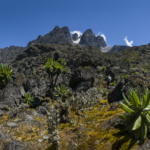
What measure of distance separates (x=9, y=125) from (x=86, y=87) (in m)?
22.5

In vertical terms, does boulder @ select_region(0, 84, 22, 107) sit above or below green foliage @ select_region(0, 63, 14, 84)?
below

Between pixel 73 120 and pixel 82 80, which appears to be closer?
pixel 73 120

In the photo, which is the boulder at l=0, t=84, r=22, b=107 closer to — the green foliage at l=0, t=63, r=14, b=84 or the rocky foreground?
the rocky foreground

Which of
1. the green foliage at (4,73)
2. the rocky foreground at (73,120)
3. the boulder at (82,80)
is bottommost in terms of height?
the rocky foreground at (73,120)

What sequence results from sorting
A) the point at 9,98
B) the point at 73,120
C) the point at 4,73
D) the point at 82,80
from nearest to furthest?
the point at 73,120 → the point at 9,98 → the point at 4,73 → the point at 82,80

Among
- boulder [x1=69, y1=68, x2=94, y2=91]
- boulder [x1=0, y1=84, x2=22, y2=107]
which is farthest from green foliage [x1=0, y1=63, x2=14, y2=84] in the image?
boulder [x1=69, y1=68, x2=94, y2=91]

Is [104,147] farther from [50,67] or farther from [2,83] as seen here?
[2,83]

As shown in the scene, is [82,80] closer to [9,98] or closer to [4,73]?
[9,98]

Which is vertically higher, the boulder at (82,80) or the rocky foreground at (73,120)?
the boulder at (82,80)

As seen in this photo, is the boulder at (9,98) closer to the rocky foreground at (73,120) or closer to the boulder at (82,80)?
the rocky foreground at (73,120)

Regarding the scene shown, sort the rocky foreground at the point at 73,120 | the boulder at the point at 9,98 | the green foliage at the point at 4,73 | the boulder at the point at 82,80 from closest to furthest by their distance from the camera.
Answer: the rocky foreground at the point at 73,120 → the boulder at the point at 9,98 → the green foliage at the point at 4,73 → the boulder at the point at 82,80

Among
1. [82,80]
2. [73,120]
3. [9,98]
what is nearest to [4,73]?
[9,98]

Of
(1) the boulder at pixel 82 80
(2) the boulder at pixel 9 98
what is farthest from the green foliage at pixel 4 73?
(1) the boulder at pixel 82 80

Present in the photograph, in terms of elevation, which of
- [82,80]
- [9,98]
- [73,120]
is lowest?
[73,120]
